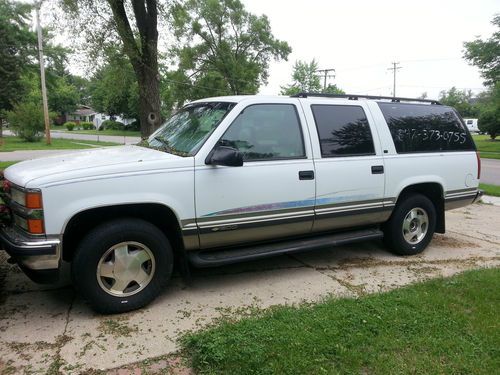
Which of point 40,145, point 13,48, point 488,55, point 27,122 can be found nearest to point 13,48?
point 13,48

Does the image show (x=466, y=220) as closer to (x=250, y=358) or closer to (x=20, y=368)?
(x=250, y=358)

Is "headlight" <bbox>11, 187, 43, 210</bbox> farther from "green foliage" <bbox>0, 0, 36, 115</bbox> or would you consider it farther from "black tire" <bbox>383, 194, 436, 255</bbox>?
"green foliage" <bbox>0, 0, 36, 115</bbox>

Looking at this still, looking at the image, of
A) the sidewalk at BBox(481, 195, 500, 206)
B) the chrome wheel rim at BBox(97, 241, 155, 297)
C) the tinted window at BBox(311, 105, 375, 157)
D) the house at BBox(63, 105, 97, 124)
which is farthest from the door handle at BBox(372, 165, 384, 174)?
the house at BBox(63, 105, 97, 124)

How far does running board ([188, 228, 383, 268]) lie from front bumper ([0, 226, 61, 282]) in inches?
45.1

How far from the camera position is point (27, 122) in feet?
98.8

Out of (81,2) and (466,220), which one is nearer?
(466,220)

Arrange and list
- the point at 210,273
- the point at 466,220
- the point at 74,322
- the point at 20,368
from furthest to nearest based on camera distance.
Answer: the point at 466,220 < the point at 210,273 < the point at 74,322 < the point at 20,368

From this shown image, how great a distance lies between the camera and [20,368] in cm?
280

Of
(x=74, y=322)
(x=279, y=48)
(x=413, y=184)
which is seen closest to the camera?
(x=74, y=322)

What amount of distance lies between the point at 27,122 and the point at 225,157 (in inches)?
1228

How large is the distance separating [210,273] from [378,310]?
1850 mm

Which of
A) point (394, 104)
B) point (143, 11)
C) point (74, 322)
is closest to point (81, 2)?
point (143, 11)

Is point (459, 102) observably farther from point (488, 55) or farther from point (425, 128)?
point (425, 128)

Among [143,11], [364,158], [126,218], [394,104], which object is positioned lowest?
[126,218]
